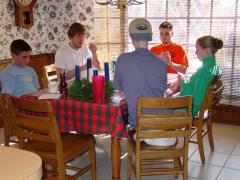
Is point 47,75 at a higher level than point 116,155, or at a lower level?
higher

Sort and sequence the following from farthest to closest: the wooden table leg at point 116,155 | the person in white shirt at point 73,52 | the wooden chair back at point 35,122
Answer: the person in white shirt at point 73,52 → the wooden table leg at point 116,155 → the wooden chair back at point 35,122

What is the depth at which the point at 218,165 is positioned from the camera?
10.0ft

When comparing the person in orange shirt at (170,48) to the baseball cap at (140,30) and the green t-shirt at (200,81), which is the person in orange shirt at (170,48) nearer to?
the green t-shirt at (200,81)

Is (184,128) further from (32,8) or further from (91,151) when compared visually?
(32,8)

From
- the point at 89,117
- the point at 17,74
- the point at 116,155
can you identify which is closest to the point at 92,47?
the point at 17,74

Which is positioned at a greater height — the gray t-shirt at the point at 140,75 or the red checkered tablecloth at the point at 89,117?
the gray t-shirt at the point at 140,75

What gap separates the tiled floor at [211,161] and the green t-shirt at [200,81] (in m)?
0.56

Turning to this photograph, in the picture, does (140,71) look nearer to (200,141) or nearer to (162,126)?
(162,126)

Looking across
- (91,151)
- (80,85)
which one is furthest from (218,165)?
(80,85)

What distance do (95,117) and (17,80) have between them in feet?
3.53

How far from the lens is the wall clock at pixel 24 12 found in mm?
4016

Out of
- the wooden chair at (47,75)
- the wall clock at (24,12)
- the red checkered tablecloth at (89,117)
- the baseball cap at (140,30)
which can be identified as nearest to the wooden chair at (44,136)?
the red checkered tablecloth at (89,117)

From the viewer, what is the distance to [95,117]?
93.0 inches

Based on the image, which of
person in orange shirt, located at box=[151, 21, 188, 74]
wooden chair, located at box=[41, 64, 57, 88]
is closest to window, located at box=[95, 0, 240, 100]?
person in orange shirt, located at box=[151, 21, 188, 74]
